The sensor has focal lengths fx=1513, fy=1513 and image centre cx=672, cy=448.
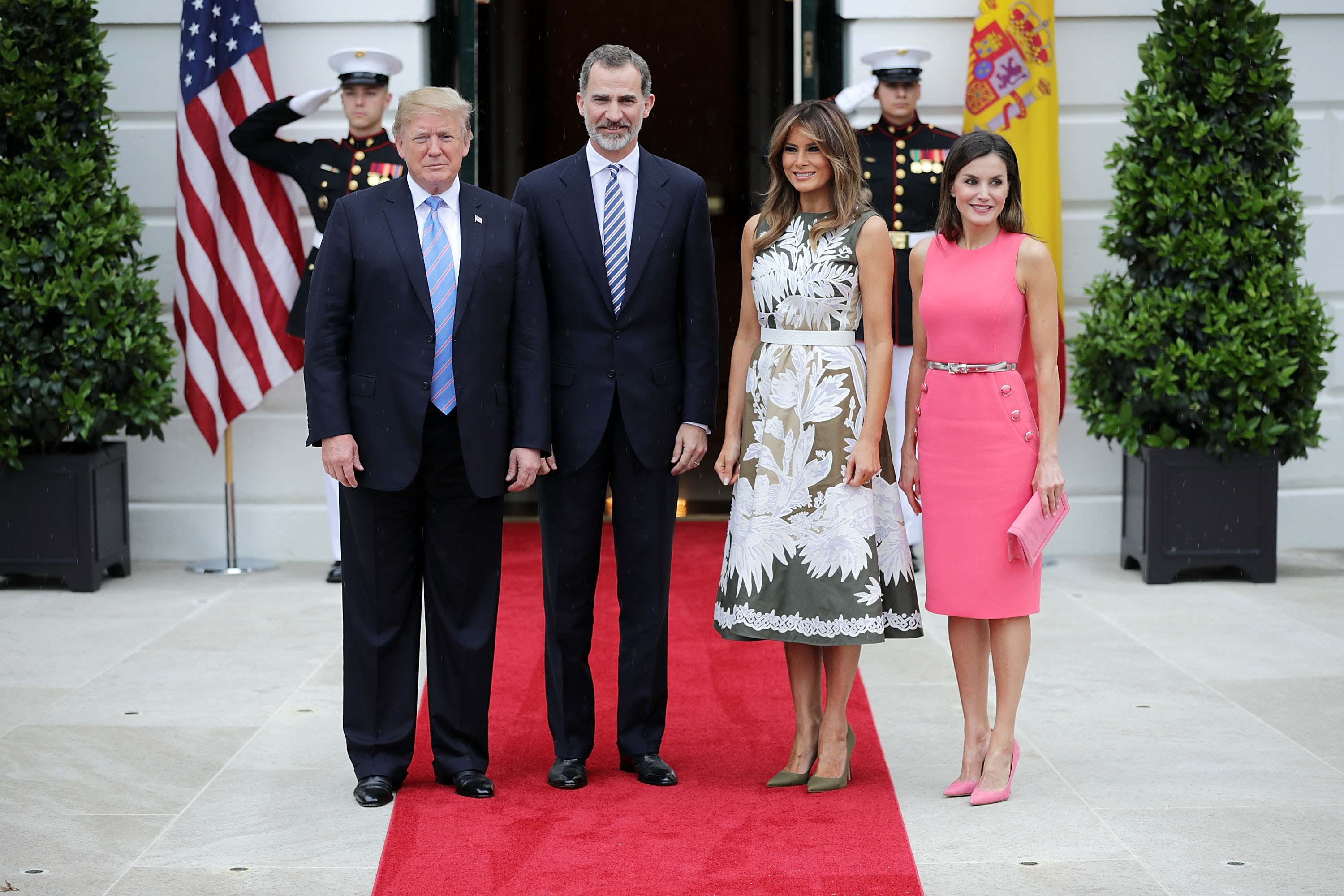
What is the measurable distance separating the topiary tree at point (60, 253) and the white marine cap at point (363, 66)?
99cm

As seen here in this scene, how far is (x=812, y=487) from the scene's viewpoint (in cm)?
374

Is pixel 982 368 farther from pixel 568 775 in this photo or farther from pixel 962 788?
pixel 568 775

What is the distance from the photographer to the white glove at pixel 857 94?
6598 mm

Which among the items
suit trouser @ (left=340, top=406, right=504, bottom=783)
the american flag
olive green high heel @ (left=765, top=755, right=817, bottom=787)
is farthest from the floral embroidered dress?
the american flag

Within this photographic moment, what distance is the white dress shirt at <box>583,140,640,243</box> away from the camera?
3836mm

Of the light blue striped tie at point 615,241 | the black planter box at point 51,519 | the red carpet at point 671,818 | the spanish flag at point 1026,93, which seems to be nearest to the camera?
the red carpet at point 671,818

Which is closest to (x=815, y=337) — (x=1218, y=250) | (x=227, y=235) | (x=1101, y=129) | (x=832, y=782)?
(x=832, y=782)

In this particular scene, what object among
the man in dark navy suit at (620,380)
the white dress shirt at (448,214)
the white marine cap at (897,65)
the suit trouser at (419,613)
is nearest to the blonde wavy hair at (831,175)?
the man in dark navy suit at (620,380)

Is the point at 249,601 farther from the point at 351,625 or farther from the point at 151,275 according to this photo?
the point at 351,625

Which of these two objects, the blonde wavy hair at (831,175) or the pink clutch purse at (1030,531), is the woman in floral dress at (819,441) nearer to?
the blonde wavy hair at (831,175)

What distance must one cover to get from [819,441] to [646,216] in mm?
717

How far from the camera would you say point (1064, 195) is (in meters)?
7.31

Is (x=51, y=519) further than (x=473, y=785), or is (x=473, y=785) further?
(x=51, y=519)

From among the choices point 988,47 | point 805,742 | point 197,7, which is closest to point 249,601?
point 197,7
